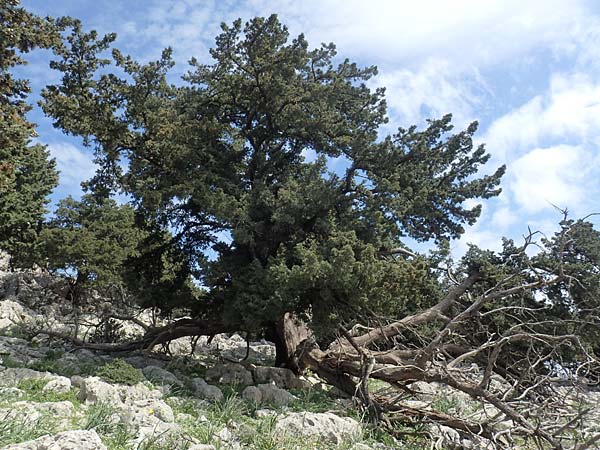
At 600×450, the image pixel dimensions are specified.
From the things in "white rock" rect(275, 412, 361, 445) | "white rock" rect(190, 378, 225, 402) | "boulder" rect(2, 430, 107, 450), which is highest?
"white rock" rect(190, 378, 225, 402)

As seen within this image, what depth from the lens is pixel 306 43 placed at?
11.4 m

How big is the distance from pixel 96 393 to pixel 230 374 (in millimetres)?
4460

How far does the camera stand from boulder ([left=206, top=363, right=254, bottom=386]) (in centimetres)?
1059

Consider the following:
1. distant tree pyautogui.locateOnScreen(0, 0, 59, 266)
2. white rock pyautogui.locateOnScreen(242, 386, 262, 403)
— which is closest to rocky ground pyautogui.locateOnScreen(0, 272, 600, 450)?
white rock pyautogui.locateOnScreen(242, 386, 262, 403)

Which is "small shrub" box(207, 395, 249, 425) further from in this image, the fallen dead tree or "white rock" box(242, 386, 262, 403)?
the fallen dead tree

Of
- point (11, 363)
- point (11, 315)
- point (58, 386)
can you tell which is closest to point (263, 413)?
point (58, 386)

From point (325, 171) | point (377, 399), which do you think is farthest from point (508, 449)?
point (325, 171)

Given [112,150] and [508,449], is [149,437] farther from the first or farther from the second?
[112,150]

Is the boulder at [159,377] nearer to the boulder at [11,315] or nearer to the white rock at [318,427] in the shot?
the white rock at [318,427]

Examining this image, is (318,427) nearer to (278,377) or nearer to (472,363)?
(278,377)

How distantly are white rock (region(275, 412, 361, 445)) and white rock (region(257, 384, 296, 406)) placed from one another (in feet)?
5.45

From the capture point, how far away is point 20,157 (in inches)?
778

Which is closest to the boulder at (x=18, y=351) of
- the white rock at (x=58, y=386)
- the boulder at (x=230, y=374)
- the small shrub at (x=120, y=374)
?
the small shrub at (x=120, y=374)

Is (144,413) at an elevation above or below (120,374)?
below
